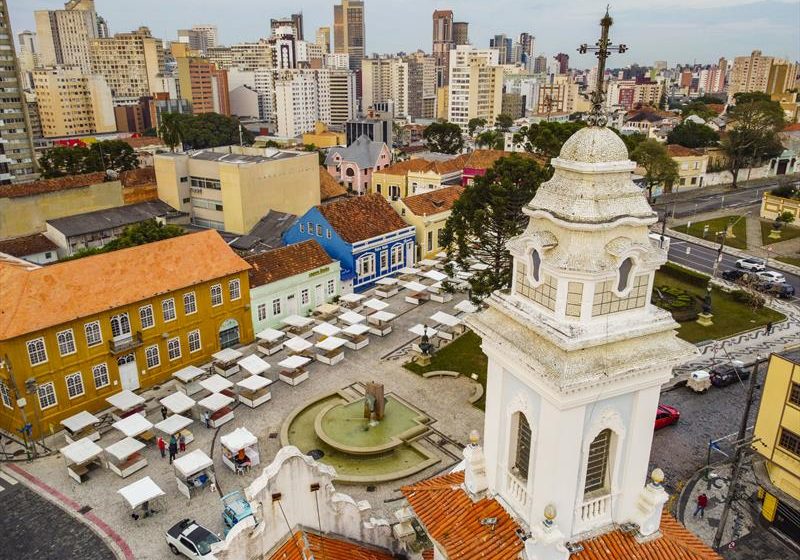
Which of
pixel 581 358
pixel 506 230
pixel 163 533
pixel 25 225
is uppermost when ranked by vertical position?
pixel 581 358

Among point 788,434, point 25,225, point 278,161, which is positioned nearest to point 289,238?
point 278,161

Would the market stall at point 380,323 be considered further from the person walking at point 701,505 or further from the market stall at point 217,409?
the person walking at point 701,505

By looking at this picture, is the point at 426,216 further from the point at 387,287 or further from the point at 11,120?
the point at 11,120

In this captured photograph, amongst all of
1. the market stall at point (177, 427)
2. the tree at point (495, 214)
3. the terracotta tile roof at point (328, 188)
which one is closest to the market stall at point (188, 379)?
the market stall at point (177, 427)

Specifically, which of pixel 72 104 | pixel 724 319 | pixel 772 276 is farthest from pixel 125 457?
pixel 72 104

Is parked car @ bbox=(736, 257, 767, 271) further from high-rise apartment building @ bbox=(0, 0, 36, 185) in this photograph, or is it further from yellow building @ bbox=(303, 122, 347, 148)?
high-rise apartment building @ bbox=(0, 0, 36, 185)

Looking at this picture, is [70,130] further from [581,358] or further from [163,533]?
[581,358]

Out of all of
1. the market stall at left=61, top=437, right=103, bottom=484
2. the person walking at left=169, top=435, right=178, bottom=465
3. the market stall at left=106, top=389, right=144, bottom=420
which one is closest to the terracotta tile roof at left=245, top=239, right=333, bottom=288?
the market stall at left=106, top=389, right=144, bottom=420
